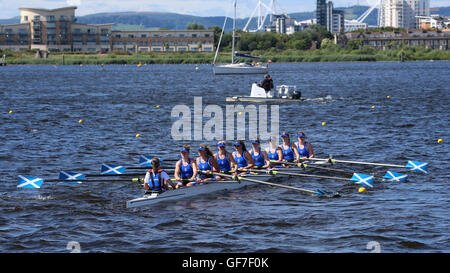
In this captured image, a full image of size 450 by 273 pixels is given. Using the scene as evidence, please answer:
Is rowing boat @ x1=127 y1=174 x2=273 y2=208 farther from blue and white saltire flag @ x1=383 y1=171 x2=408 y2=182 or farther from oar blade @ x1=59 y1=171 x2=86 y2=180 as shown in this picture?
blue and white saltire flag @ x1=383 y1=171 x2=408 y2=182

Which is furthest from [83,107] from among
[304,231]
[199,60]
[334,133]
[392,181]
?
[199,60]

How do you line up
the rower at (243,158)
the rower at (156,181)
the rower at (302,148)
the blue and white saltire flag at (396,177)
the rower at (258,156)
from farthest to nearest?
1. the rower at (302,148)
2. the rower at (258,156)
3. the rower at (243,158)
4. the blue and white saltire flag at (396,177)
5. the rower at (156,181)

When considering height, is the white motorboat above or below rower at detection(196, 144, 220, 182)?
above

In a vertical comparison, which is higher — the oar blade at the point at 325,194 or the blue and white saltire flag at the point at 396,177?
the blue and white saltire flag at the point at 396,177

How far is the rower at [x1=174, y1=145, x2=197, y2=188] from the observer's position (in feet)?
64.7

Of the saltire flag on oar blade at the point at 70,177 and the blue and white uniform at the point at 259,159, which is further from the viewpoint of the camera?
the blue and white uniform at the point at 259,159

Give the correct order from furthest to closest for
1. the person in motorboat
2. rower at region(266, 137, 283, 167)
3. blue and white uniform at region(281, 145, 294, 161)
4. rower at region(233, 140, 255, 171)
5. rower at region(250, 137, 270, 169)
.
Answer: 1. the person in motorboat
2. blue and white uniform at region(281, 145, 294, 161)
3. rower at region(266, 137, 283, 167)
4. rower at region(250, 137, 270, 169)
5. rower at region(233, 140, 255, 171)

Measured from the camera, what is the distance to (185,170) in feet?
65.4

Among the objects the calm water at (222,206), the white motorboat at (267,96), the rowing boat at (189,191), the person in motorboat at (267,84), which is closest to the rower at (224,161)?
the rowing boat at (189,191)

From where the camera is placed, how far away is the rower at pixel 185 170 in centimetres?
1972

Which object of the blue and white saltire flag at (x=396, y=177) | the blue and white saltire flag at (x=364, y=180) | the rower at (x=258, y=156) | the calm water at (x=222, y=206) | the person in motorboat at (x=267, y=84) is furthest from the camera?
the person in motorboat at (x=267, y=84)

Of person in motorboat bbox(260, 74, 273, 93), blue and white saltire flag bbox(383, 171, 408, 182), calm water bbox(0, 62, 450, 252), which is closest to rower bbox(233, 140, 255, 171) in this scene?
calm water bbox(0, 62, 450, 252)

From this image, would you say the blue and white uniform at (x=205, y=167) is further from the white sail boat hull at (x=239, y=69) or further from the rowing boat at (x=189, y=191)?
the white sail boat hull at (x=239, y=69)

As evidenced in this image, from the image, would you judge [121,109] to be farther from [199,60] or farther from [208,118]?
[199,60]
